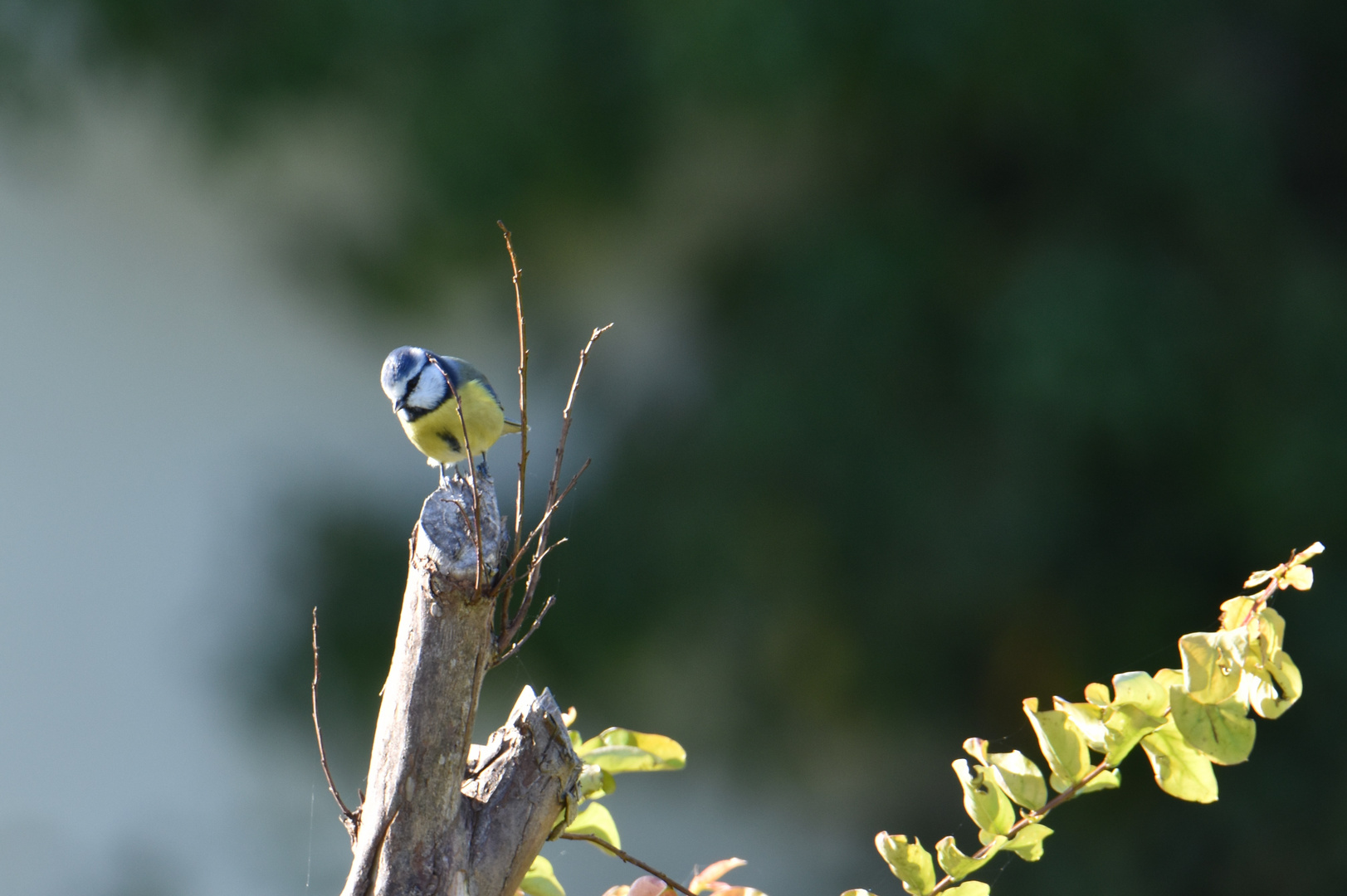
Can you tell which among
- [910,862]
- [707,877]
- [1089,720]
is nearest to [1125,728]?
[1089,720]

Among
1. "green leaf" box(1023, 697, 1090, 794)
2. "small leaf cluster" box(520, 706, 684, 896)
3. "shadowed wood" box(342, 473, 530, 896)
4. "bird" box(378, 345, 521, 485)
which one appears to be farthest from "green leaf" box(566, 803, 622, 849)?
"bird" box(378, 345, 521, 485)

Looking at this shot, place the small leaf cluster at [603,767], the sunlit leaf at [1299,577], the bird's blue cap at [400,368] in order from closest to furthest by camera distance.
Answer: the sunlit leaf at [1299,577] < the small leaf cluster at [603,767] < the bird's blue cap at [400,368]

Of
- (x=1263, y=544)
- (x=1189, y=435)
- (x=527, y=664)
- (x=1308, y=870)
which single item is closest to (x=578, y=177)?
(x=527, y=664)

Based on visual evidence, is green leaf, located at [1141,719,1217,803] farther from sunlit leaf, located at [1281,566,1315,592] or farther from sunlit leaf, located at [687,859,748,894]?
sunlit leaf, located at [687,859,748,894]

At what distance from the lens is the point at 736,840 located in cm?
208

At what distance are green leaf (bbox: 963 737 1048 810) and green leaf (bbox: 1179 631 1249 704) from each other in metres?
0.08

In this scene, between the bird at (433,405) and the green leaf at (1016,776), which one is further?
the bird at (433,405)

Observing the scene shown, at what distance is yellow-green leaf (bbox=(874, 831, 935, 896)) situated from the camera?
52 cm

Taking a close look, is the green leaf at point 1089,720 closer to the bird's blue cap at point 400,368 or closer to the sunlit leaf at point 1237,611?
the sunlit leaf at point 1237,611

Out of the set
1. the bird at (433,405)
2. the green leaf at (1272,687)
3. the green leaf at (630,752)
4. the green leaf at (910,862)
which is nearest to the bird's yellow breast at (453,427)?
the bird at (433,405)

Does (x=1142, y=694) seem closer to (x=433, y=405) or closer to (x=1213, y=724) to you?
(x=1213, y=724)

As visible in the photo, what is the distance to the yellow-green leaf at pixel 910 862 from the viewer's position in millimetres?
519

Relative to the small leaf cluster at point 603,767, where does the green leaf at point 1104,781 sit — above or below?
below

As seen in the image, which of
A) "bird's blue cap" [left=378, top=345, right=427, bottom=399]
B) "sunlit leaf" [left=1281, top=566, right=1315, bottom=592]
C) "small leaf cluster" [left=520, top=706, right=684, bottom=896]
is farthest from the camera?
"bird's blue cap" [left=378, top=345, right=427, bottom=399]
